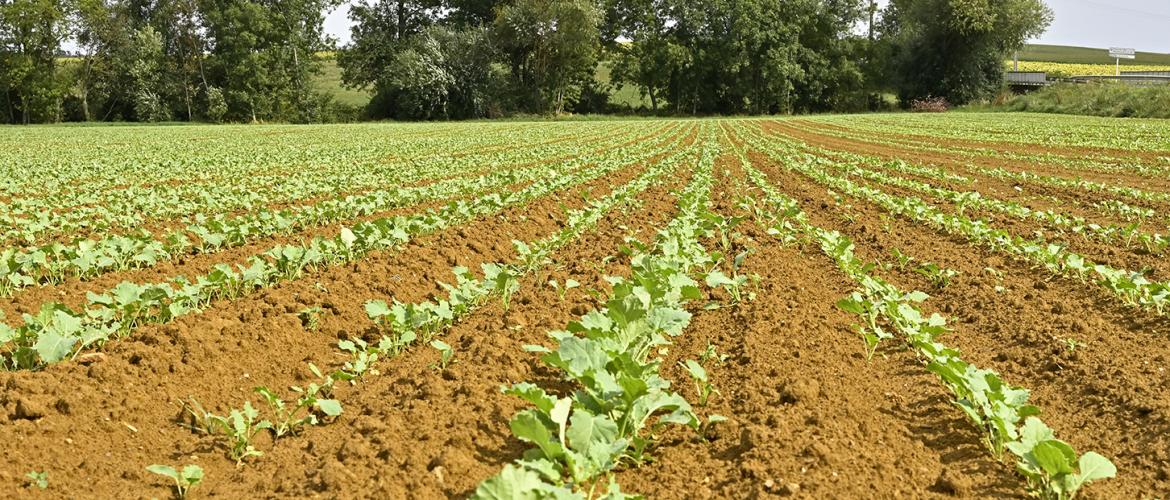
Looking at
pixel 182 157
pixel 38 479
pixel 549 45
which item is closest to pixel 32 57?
pixel 549 45

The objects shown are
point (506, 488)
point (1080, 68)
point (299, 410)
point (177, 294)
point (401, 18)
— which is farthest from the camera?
point (1080, 68)

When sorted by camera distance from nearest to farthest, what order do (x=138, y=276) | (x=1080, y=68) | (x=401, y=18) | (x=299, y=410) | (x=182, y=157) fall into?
(x=299, y=410), (x=138, y=276), (x=182, y=157), (x=401, y=18), (x=1080, y=68)

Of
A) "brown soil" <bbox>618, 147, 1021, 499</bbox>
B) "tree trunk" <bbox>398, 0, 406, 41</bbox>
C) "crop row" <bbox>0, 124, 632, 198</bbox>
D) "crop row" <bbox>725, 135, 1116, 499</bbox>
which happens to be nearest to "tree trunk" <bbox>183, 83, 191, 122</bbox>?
"tree trunk" <bbox>398, 0, 406, 41</bbox>

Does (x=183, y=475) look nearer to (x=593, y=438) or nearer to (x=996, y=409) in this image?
(x=593, y=438)

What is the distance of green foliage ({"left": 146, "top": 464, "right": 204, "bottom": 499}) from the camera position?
9.04 feet

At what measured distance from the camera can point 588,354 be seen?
320 cm

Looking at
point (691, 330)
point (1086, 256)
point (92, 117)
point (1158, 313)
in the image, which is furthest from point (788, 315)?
point (92, 117)

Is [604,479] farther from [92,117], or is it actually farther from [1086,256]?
[92,117]

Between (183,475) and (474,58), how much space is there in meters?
54.1

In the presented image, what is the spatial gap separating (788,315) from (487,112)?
5207 centimetres

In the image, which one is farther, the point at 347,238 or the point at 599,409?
the point at 347,238

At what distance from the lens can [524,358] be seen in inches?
170

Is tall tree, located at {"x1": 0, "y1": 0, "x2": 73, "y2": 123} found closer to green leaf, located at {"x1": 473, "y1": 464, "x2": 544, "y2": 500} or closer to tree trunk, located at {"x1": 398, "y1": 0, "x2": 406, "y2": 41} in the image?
tree trunk, located at {"x1": 398, "y1": 0, "x2": 406, "y2": 41}

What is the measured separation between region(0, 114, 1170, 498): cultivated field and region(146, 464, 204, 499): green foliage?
0.07 metres
